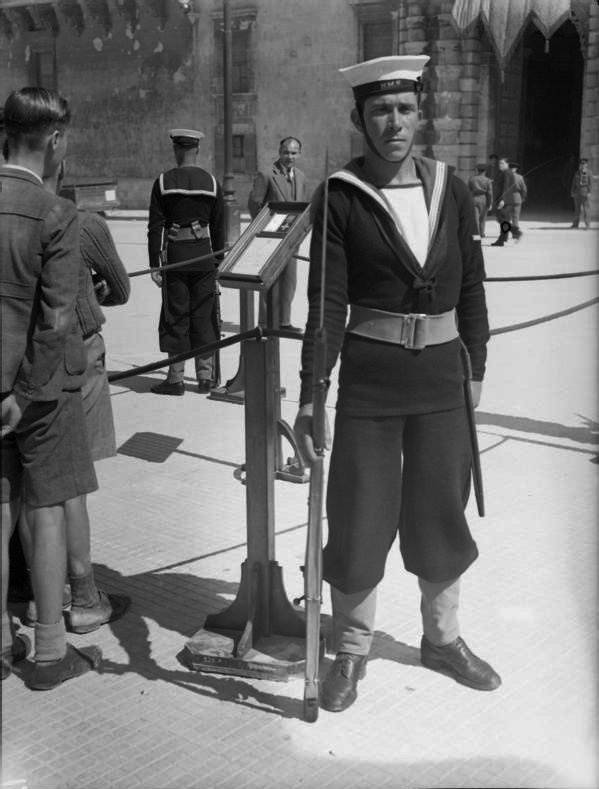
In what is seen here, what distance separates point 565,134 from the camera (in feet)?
109

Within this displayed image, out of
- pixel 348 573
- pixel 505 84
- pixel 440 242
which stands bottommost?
pixel 348 573

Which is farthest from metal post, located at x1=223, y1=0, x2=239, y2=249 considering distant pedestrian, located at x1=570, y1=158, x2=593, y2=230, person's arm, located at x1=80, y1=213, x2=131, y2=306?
distant pedestrian, located at x1=570, y1=158, x2=593, y2=230

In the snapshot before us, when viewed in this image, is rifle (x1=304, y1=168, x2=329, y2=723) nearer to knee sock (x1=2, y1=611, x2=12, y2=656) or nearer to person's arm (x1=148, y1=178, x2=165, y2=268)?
knee sock (x1=2, y1=611, x2=12, y2=656)

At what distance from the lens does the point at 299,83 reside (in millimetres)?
26406

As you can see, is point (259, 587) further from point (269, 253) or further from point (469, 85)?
point (469, 85)

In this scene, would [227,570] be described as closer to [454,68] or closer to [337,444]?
[337,444]

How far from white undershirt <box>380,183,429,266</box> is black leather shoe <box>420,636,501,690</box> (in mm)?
1269

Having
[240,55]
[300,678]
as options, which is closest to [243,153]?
[240,55]

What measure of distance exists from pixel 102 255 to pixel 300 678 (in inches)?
65.9

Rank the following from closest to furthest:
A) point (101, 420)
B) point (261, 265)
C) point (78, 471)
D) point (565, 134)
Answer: point (78, 471) → point (261, 265) → point (101, 420) → point (565, 134)

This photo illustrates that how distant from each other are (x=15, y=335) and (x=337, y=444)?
103 cm

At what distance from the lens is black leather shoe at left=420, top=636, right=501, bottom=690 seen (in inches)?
134

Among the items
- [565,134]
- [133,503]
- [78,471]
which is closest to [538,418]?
[133,503]

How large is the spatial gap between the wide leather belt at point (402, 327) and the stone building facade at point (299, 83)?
22.4 ft
